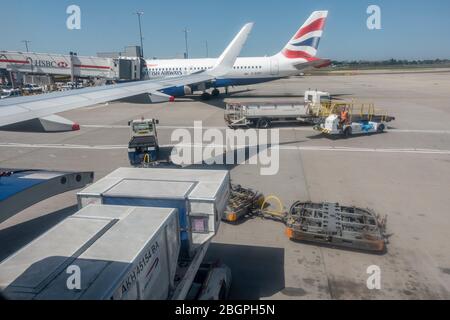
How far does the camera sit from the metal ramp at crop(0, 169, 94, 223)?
7886mm

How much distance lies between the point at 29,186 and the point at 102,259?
17.3ft

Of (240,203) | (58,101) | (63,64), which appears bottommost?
(240,203)

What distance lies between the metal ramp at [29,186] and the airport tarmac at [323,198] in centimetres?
193

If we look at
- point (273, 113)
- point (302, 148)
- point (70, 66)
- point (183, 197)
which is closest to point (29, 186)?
Result: point (183, 197)

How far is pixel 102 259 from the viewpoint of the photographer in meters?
4.55

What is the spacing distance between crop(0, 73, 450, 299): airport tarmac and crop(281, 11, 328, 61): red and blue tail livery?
619 inches

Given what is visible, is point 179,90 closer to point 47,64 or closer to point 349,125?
point 47,64

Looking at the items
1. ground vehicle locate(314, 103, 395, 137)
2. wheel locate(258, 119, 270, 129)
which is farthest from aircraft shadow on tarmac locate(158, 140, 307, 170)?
wheel locate(258, 119, 270, 129)

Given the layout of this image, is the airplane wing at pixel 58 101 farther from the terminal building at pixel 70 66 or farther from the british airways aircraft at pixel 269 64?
the terminal building at pixel 70 66

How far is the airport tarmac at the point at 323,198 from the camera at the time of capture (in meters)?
8.09

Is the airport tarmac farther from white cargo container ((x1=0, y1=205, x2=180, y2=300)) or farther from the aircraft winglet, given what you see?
the aircraft winglet

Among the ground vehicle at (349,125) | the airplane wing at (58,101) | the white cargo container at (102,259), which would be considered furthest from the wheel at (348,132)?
the white cargo container at (102,259)
